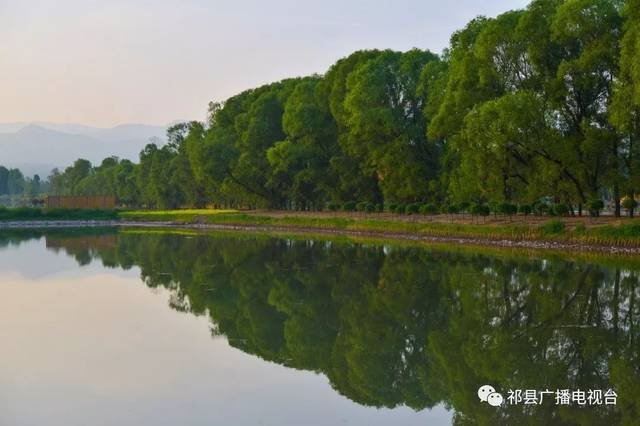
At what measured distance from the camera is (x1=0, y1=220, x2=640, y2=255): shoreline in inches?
1374

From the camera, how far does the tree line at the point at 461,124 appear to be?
3822cm

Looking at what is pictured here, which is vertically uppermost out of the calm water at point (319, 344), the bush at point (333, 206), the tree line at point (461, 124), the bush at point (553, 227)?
the tree line at point (461, 124)

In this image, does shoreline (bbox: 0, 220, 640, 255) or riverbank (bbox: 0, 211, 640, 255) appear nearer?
riverbank (bbox: 0, 211, 640, 255)

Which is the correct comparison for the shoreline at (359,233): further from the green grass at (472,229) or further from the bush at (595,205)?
the bush at (595,205)

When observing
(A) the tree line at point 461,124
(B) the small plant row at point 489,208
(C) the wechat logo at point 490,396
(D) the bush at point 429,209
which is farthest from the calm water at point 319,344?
(D) the bush at point 429,209

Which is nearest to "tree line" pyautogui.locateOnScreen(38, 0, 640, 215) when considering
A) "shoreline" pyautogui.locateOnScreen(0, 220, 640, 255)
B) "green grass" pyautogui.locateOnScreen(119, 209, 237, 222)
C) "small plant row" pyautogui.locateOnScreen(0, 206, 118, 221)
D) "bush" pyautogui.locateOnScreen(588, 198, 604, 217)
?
"bush" pyautogui.locateOnScreen(588, 198, 604, 217)

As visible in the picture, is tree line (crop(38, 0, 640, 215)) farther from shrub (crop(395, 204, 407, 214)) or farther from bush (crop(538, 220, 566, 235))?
bush (crop(538, 220, 566, 235))

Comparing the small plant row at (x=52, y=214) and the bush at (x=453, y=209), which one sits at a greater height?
the bush at (x=453, y=209)

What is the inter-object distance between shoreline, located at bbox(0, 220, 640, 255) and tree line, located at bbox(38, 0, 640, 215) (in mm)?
3974

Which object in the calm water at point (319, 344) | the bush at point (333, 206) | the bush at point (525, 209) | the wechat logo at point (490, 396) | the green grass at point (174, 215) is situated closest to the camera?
the calm water at point (319, 344)

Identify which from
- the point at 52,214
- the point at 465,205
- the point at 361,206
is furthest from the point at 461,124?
the point at 52,214

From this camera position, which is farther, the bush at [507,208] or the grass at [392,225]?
the bush at [507,208]

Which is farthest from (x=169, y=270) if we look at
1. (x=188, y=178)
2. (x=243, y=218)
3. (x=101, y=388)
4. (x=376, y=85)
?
(x=188, y=178)

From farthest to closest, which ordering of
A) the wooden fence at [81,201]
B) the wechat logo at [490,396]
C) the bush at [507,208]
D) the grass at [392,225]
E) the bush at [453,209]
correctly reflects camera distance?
the wooden fence at [81,201] → the bush at [453,209] → the bush at [507,208] → the grass at [392,225] → the wechat logo at [490,396]
